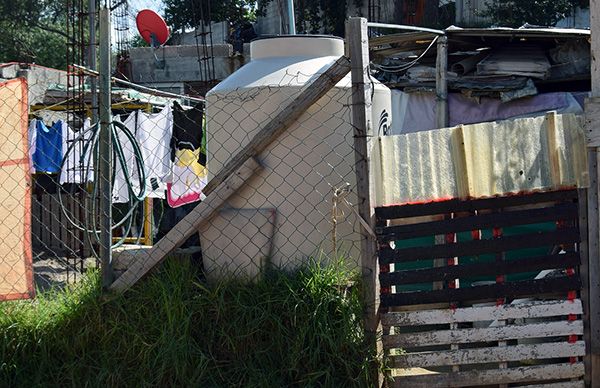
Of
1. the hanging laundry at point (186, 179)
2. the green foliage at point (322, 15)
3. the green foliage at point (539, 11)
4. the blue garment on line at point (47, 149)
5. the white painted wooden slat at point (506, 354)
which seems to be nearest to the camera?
the white painted wooden slat at point (506, 354)

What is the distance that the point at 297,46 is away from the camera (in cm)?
525

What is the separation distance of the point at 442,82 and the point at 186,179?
3719 mm

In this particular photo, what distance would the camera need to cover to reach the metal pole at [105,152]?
198 inches

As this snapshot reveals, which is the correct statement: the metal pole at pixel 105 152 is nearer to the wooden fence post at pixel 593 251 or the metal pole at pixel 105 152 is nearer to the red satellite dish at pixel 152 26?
the wooden fence post at pixel 593 251

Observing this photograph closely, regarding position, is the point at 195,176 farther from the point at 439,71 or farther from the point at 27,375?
the point at 27,375

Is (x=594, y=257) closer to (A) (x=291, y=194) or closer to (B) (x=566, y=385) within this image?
(B) (x=566, y=385)

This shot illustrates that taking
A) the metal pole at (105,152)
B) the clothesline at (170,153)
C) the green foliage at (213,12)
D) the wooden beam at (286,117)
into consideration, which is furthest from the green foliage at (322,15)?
the wooden beam at (286,117)

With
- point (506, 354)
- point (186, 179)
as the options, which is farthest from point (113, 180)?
point (186, 179)

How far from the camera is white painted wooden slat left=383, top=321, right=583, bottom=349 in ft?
14.6

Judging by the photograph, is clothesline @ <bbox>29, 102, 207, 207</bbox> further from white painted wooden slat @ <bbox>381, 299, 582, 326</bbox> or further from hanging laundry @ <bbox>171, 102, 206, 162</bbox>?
white painted wooden slat @ <bbox>381, 299, 582, 326</bbox>

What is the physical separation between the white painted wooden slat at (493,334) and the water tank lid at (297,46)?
6.36 ft

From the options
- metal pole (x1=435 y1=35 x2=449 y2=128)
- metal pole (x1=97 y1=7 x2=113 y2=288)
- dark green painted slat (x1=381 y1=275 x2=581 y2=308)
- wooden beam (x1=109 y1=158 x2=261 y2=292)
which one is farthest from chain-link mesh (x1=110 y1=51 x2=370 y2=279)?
metal pole (x1=435 y1=35 x2=449 y2=128)

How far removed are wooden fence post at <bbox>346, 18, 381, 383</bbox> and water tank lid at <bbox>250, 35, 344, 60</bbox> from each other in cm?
74

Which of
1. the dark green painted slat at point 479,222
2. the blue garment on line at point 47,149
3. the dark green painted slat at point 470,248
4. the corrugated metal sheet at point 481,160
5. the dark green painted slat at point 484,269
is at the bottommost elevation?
the dark green painted slat at point 484,269
